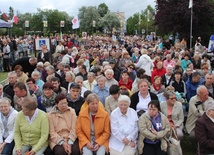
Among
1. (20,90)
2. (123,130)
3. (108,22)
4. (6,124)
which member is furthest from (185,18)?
(108,22)

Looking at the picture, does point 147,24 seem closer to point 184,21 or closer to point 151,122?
point 184,21

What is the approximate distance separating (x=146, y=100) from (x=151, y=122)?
0.96m

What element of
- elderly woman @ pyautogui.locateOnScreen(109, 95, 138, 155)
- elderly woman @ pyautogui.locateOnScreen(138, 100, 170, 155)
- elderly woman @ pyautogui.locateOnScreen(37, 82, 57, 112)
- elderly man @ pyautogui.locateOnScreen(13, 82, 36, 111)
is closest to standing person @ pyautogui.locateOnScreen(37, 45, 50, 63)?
elderly man @ pyautogui.locateOnScreen(13, 82, 36, 111)

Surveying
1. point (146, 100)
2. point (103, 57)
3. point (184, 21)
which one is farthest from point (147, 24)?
point (146, 100)

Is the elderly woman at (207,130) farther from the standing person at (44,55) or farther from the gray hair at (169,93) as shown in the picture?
the standing person at (44,55)

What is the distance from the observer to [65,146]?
16.6ft

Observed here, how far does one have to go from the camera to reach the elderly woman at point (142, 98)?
19.4ft

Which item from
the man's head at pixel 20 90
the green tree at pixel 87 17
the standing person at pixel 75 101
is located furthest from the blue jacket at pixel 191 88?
the green tree at pixel 87 17

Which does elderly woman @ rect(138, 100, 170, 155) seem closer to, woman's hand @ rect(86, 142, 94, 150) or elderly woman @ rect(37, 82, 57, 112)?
woman's hand @ rect(86, 142, 94, 150)

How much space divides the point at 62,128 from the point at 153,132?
5.17ft

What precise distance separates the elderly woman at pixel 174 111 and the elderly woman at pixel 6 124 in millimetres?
2860

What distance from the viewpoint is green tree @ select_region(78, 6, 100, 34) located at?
63500 millimetres

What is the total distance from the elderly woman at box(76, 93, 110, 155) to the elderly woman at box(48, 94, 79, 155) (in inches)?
5.0

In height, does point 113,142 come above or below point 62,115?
below
